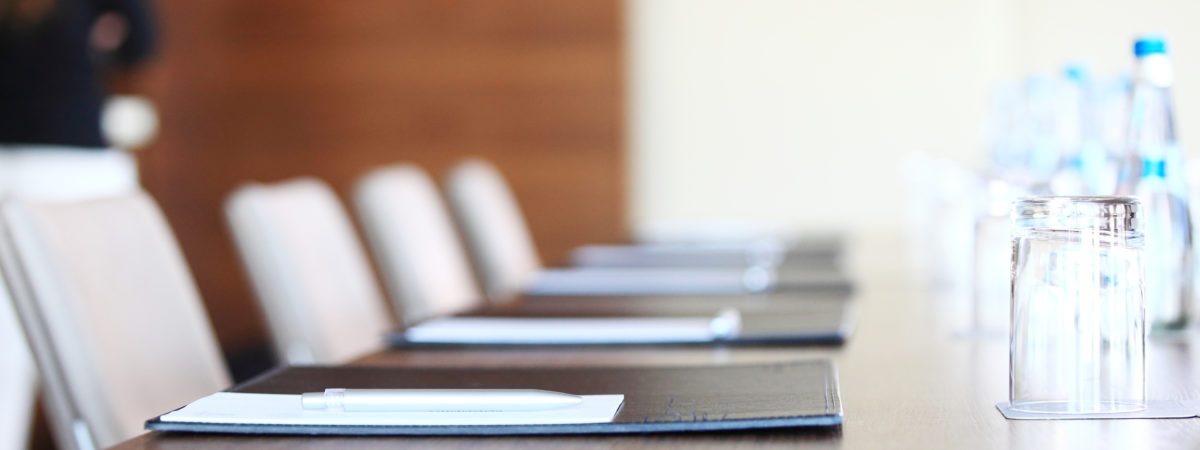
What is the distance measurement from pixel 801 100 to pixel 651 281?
310cm

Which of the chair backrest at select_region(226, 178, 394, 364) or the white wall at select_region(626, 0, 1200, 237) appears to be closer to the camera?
the chair backrest at select_region(226, 178, 394, 364)

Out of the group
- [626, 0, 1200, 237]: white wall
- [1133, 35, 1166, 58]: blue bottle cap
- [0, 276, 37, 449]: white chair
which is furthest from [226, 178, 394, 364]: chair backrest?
[626, 0, 1200, 237]: white wall

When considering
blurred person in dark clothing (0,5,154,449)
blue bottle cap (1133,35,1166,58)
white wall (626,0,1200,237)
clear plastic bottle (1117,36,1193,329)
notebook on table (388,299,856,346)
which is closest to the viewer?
blue bottle cap (1133,35,1166,58)

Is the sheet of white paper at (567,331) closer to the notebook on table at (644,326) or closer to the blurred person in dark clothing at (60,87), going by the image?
the notebook on table at (644,326)

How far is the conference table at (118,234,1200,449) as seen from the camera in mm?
886

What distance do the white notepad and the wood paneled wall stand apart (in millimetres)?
3417

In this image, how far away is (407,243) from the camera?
261 cm

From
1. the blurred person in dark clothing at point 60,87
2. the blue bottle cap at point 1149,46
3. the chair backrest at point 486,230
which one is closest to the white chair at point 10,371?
the blue bottle cap at point 1149,46

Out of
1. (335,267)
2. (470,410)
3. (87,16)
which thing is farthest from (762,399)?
(87,16)

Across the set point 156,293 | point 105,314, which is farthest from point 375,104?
point 105,314

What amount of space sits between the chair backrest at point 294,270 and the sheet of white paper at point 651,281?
278mm

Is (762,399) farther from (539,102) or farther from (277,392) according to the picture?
(539,102)

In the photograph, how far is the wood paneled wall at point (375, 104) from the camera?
5.10 meters

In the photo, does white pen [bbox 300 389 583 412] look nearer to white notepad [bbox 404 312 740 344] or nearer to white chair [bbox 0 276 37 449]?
white notepad [bbox 404 312 740 344]
